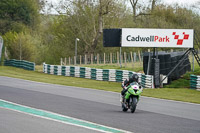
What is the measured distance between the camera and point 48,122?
400 inches

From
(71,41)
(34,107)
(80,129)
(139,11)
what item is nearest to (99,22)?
(71,41)

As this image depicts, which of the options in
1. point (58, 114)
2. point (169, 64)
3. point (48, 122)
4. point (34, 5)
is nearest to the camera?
point (48, 122)

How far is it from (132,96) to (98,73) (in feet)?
71.6

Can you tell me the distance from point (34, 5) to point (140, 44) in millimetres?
55724

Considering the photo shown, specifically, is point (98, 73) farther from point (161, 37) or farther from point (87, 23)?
point (87, 23)

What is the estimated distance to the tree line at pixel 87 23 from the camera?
187ft

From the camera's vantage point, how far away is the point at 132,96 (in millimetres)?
12852

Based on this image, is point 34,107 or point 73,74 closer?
point 34,107

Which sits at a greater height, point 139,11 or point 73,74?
point 139,11

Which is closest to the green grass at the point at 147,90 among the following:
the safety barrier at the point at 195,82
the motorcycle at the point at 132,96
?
the safety barrier at the point at 195,82

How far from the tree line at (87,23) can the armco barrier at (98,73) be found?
17.0 metres

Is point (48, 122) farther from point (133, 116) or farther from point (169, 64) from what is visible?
point (169, 64)

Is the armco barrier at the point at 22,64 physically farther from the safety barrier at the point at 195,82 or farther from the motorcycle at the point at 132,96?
the motorcycle at the point at 132,96

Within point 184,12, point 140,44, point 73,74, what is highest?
point 184,12
